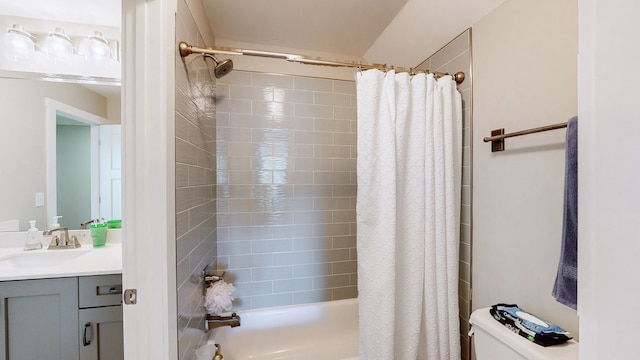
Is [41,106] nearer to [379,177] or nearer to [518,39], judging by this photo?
[379,177]

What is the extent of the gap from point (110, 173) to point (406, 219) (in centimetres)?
196

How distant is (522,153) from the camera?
116cm

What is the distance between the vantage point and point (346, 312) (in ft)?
6.79

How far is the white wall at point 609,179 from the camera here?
205 millimetres

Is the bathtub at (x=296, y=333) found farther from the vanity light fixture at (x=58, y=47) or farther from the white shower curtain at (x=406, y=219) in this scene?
the vanity light fixture at (x=58, y=47)

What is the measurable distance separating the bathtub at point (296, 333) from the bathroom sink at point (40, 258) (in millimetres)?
1025

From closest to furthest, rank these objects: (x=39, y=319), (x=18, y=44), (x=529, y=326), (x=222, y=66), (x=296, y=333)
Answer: (x=529, y=326), (x=39, y=319), (x=222, y=66), (x=18, y=44), (x=296, y=333)

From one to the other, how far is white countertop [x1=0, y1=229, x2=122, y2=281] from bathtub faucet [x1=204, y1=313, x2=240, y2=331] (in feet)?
2.01

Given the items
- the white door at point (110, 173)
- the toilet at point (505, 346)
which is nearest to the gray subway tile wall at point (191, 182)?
the white door at point (110, 173)

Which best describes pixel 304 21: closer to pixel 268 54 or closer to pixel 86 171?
pixel 268 54

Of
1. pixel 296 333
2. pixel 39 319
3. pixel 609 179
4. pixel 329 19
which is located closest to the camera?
pixel 609 179

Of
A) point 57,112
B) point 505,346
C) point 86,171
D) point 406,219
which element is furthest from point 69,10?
point 505,346

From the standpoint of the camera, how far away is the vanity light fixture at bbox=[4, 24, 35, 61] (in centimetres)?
156

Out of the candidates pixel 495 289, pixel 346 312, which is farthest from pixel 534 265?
pixel 346 312
